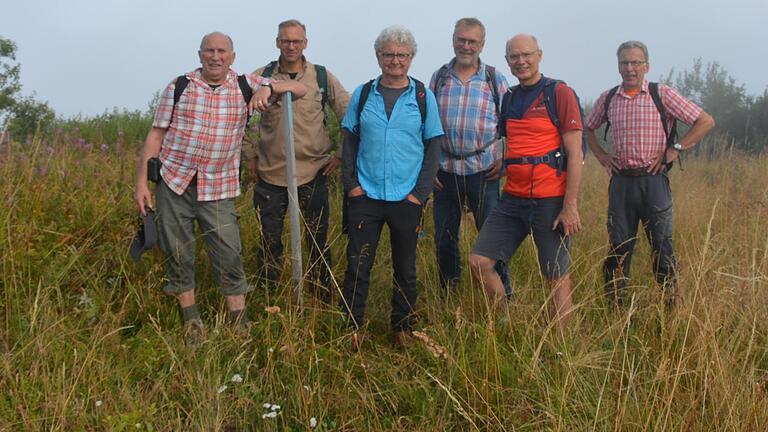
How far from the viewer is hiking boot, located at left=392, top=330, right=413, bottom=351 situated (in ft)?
12.7

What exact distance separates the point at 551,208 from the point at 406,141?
3.03 feet

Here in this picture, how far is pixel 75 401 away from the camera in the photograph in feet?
9.24

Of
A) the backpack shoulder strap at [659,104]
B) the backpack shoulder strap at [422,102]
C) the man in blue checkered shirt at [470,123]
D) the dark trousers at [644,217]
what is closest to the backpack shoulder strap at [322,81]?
the man in blue checkered shirt at [470,123]

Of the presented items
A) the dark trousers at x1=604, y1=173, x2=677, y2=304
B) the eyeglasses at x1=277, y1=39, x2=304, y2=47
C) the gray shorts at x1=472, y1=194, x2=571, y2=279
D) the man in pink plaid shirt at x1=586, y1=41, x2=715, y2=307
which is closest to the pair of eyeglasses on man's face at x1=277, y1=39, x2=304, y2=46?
the eyeglasses at x1=277, y1=39, x2=304, y2=47

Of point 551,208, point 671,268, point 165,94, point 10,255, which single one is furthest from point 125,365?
point 671,268

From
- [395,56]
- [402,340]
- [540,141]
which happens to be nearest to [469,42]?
[395,56]

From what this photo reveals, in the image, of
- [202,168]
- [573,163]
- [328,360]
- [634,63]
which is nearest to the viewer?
[328,360]

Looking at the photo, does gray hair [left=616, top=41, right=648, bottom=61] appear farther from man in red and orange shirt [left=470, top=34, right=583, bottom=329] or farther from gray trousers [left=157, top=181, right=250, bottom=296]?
gray trousers [left=157, top=181, right=250, bottom=296]

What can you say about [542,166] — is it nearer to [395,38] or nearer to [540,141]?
[540,141]

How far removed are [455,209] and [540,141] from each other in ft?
3.69

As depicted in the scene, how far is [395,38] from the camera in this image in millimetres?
3727

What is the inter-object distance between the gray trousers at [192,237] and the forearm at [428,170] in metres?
1.13

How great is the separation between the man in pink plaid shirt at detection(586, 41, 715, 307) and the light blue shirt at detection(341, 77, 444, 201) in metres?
1.45

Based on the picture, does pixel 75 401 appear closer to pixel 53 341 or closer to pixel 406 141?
pixel 53 341
